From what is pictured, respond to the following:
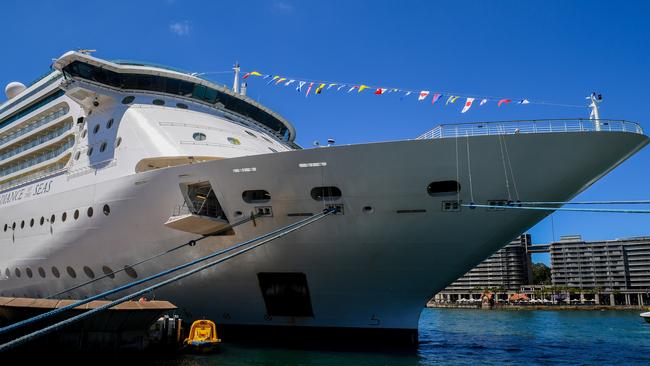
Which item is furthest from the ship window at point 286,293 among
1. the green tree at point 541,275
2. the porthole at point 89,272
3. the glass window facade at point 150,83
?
the green tree at point 541,275

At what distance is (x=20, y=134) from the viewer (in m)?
22.4

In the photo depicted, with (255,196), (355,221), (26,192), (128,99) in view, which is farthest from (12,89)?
(355,221)

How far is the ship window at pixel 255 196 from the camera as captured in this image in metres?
12.6

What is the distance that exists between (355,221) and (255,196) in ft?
9.20

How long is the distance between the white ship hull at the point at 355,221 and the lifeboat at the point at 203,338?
0.83 m

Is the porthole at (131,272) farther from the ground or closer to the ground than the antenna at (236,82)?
closer to the ground

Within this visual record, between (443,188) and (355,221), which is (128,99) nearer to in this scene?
(355,221)

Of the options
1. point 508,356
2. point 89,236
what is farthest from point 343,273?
point 89,236

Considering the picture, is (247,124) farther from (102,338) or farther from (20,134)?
(20,134)

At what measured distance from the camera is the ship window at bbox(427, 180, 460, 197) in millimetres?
11500

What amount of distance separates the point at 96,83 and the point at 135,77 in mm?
1405

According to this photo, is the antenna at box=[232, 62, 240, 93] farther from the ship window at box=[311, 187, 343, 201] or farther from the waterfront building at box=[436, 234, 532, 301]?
the waterfront building at box=[436, 234, 532, 301]

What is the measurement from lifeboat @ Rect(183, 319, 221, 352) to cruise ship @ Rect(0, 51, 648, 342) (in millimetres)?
834

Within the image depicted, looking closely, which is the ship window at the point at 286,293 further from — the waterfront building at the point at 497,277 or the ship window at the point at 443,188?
the waterfront building at the point at 497,277
